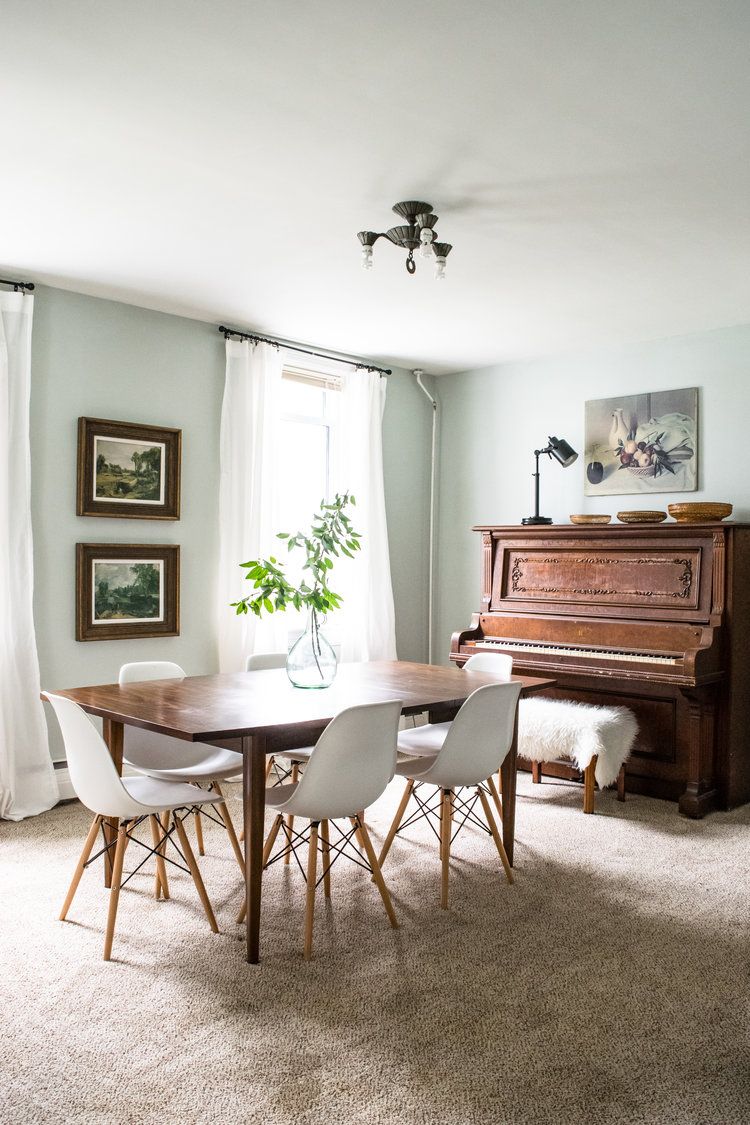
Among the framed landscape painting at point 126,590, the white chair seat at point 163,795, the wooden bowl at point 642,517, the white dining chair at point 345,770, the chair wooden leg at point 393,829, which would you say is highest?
the wooden bowl at point 642,517

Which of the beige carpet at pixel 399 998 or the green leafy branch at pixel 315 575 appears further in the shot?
A: the green leafy branch at pixel 315 575

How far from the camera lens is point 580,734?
14.3 feet

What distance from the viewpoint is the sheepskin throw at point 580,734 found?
170 inches

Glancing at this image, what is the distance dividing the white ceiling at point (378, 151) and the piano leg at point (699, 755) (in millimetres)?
2046

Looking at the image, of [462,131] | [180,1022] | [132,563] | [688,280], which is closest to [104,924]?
[180,1022]

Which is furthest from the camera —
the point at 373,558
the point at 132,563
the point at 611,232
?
the point at 373,558

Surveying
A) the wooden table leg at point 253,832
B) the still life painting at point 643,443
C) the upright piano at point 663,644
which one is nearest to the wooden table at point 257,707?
the wooden table leg at point 253,832

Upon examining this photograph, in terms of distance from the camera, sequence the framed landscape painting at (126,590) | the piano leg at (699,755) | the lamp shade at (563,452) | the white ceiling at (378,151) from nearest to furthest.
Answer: the white ceiling at (378,151) → the piano leg at (699,755) → the framed landscape painting at (126,590) → the lamp shade at (563,452)

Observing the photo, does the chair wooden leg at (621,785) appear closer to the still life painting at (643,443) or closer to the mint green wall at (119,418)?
the still life painting at (643,443)

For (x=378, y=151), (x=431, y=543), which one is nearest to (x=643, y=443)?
(x=431, y=543)

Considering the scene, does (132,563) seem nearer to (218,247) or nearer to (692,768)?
(218,247)

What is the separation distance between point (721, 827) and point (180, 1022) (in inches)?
111

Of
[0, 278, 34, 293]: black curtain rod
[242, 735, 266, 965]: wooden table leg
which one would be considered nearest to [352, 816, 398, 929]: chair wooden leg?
[242, 735, 266, 965]: wooden table leg

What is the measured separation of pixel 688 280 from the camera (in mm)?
4312
